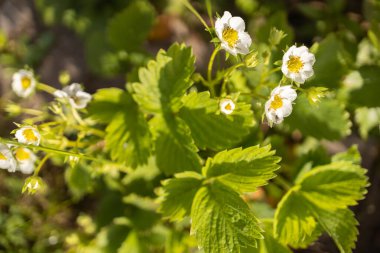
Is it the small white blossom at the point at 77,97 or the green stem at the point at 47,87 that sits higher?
the green stem at the point at 47,87

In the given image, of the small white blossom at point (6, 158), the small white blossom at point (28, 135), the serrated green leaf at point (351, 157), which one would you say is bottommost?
the small white blossom at point (6, 158)

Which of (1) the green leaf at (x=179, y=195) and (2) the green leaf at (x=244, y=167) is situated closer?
(2) the green leaf at (x=244, y=167)

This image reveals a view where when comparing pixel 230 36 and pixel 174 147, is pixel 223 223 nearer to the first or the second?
pixel 174 147

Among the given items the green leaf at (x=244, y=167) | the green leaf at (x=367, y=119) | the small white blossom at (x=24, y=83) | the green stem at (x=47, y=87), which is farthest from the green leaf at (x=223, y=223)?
the green leaf at (x=367, y=119)

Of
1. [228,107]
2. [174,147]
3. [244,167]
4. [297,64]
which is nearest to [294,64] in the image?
[297,64]

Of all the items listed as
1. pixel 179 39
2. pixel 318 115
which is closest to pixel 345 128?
pixel 318 115

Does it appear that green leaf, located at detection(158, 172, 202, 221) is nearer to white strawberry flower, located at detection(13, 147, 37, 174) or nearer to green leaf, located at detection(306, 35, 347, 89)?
white strawberry flower, located at detection(13, 147, 37, 174)

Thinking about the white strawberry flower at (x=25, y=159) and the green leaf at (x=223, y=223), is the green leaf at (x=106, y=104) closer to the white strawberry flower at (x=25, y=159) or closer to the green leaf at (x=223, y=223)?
the white strawberry flower at (x=25, y=159)
